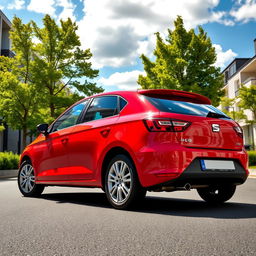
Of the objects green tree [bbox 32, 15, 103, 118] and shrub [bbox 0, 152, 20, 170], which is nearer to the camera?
shrub [bbox 0, 152, 20, 170]

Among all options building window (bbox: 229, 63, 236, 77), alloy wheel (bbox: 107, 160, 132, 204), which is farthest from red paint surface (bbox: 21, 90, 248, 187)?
building window (bbox: 229, 63, 236, 77)

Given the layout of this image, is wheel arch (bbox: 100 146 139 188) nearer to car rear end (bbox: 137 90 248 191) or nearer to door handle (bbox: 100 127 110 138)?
door handle (bbox: 100 127 110 138)

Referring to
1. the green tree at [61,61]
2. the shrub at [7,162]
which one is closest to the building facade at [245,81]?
the green tree at [61,61]

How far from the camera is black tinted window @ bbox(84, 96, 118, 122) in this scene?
5529 mm

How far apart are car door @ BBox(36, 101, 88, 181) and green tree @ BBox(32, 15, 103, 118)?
1850cm

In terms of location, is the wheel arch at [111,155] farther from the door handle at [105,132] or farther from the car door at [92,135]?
the door handle at [105,132]

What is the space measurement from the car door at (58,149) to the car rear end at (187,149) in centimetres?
175

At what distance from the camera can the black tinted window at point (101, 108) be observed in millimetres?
5529

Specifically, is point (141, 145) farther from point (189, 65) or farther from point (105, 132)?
point (189, 65)

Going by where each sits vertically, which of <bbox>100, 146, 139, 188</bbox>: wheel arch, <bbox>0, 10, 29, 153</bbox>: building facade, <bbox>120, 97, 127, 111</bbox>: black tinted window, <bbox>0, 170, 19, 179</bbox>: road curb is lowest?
<bbox>0, 170, 19, 179</bbox>: road curb

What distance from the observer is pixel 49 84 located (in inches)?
1022

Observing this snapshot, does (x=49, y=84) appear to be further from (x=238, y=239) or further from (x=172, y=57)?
(x=238, y=239)

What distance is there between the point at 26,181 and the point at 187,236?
4796 millimetres

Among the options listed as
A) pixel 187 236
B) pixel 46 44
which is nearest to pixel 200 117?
pixel 187 236
